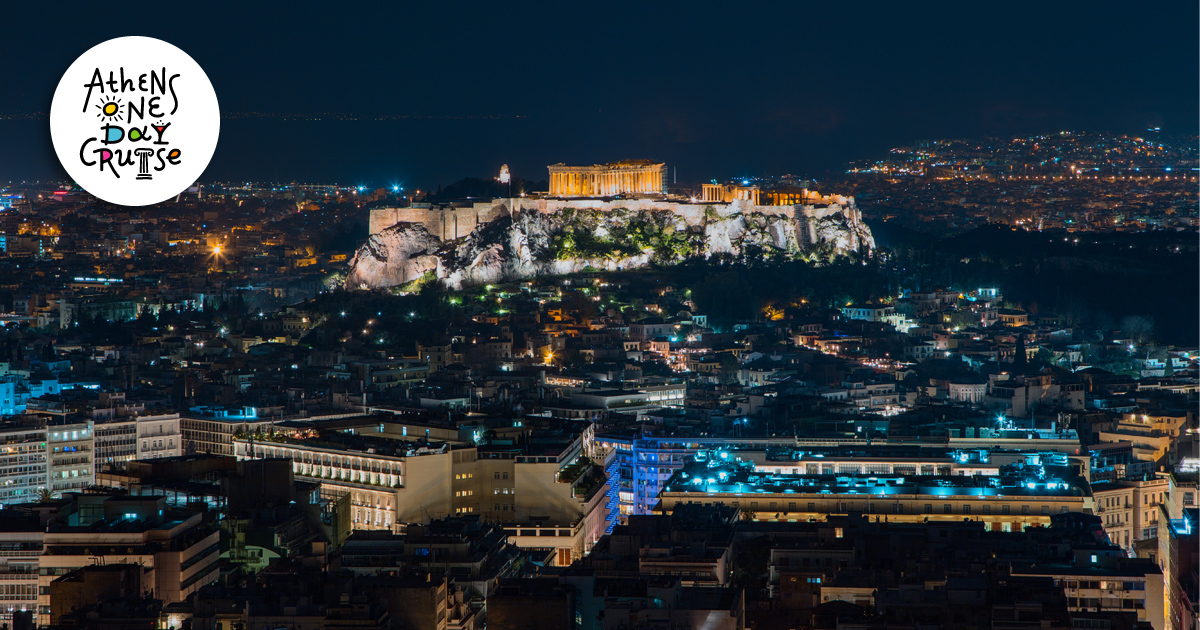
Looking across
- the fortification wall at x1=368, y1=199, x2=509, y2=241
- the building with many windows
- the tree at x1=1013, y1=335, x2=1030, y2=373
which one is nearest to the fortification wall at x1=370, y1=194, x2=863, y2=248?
the fortification wall at x1=368, y1=199, x2=509, y2=241

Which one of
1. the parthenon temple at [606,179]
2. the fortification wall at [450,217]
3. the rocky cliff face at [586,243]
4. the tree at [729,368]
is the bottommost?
the tree at [729,368]

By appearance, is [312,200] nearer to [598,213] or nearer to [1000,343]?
[598,213]

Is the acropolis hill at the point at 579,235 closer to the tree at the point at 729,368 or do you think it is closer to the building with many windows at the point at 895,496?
the tree at the point at 729,368

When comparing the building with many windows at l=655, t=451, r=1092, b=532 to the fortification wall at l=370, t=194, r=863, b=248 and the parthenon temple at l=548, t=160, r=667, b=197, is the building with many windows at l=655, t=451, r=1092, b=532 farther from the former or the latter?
the parthenon temple at l=548, t=160, r=667, b=197

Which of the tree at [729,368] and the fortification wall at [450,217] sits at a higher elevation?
the fortification wall at [450,217]

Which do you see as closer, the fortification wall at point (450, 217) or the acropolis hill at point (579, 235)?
the acropolis hill at point (579, 235)

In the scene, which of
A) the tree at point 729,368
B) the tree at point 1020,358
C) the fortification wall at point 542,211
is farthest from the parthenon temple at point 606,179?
the tree at point 1020,358
